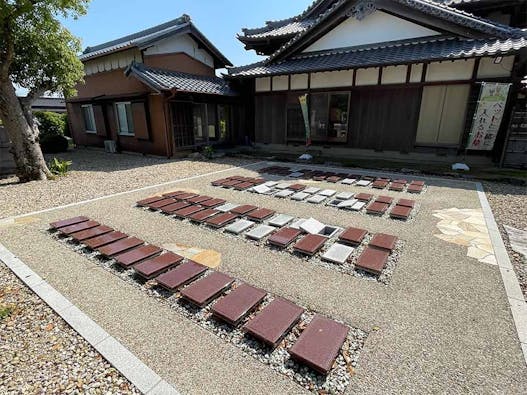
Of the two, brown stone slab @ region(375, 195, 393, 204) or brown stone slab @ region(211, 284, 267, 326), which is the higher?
brown stone slab @ region(375, 195, 393, 204)

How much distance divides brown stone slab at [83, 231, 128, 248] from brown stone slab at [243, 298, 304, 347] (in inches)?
101

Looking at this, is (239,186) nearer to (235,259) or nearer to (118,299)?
(235,259)

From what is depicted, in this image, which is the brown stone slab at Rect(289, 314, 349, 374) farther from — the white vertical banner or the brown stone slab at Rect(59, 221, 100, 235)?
the white vertical banner

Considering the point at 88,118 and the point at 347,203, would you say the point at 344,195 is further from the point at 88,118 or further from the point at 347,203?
the point at 88,118

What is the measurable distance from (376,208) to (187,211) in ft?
11.8

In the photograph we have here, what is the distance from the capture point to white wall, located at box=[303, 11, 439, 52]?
9.52m

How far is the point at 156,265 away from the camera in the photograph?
3113 millimetres

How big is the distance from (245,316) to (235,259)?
1.05m

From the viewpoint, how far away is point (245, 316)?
→ 7.80 ft

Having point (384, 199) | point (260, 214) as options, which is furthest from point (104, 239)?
point (384, 199)

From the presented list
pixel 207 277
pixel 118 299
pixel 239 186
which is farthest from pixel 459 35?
pixel 118 299

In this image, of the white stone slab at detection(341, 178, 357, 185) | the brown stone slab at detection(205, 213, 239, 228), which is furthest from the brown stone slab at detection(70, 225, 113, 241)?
the white stone slab at detection(341, 178, 357, 185)

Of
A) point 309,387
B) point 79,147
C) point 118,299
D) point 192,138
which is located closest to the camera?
point 309,387

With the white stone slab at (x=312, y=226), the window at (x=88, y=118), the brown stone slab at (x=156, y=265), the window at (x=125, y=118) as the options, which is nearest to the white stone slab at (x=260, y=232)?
the white stone slab at (x=312, y=226)
